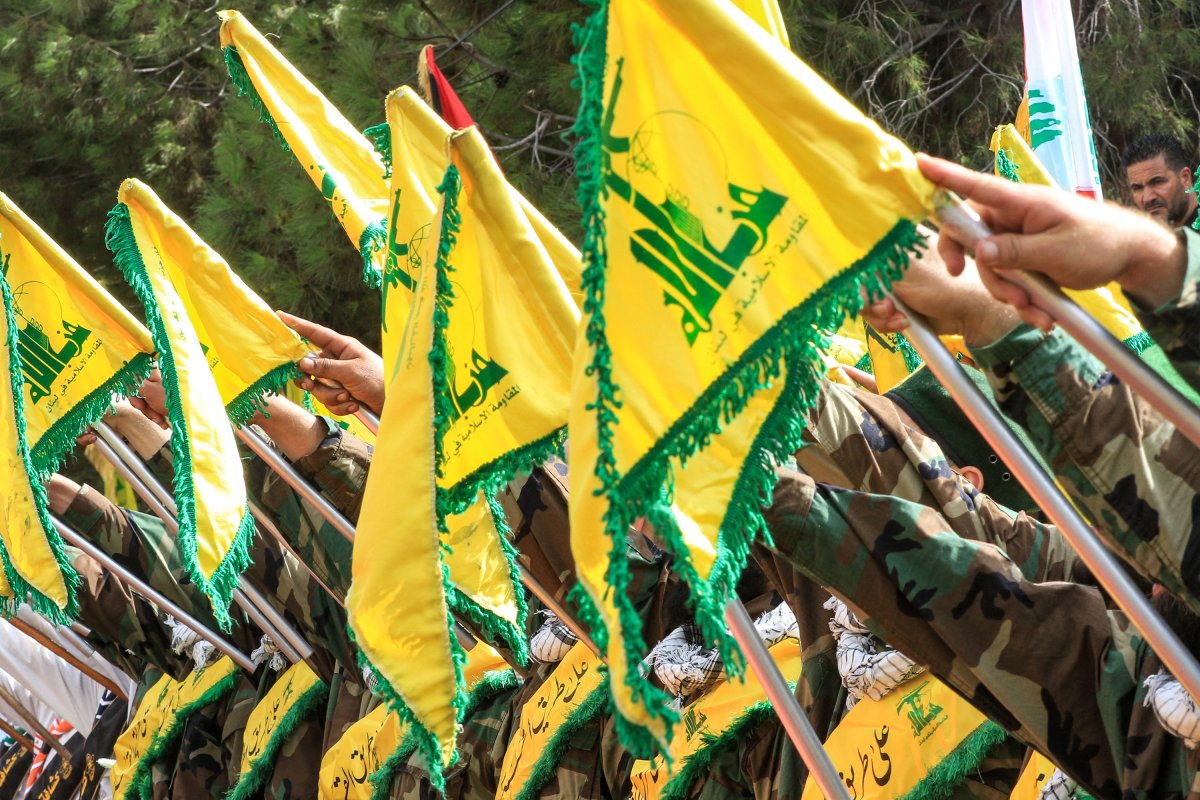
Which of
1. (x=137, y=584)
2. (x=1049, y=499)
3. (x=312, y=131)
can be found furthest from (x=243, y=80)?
(x=1049, y=499)

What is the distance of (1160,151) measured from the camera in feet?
16.2

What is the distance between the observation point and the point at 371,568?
308 cm

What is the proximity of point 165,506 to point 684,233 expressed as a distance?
11.5 ft

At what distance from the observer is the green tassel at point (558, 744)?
4590 millimetres

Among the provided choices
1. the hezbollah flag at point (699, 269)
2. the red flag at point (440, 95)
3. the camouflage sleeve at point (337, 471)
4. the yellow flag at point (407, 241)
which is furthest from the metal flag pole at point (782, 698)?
the camouflage sleeve at point (337, 471)

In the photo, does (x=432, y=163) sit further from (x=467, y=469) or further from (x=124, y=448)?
(x=124, y=448)

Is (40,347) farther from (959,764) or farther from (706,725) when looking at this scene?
(959,764)

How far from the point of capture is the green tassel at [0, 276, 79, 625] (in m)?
4.70

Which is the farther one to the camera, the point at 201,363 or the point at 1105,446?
the point at 201,363

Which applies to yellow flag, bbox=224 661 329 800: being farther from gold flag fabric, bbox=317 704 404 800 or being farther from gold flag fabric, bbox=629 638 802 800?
gold flag fabric, bbox=629 638 802 800

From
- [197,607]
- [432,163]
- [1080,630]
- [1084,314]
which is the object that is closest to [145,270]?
[432,163]

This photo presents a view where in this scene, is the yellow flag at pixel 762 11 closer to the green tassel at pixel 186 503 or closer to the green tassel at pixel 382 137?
the green tassel at pixel 382 137

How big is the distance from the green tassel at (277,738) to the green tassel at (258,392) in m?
1.65

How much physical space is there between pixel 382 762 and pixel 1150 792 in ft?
9.82
